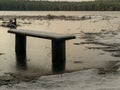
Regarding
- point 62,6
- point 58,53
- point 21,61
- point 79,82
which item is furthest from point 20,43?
point 62,6

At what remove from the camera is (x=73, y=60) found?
1533 cm

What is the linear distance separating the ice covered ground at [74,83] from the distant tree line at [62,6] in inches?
4197

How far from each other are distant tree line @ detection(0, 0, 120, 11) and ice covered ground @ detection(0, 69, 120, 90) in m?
107

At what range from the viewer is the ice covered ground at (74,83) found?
9531mm

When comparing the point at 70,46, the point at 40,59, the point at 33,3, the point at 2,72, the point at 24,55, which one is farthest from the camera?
the point at 33,3

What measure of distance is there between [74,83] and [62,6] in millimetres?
117918

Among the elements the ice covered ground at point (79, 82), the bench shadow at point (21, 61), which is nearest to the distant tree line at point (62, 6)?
the bench shadow at point (21, 61)

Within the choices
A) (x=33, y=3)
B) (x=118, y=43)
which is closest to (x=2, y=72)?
(x=118, y=43)

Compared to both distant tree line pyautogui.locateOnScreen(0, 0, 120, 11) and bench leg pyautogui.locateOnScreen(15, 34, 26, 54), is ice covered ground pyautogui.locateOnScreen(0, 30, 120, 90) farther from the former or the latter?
distant tree line pyautogui.locateOnScreen(0, 0, 120, 11)

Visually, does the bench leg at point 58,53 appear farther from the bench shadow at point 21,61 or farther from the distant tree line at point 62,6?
the distant tree line at point 62,6

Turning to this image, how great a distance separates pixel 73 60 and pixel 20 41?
3.21 meters

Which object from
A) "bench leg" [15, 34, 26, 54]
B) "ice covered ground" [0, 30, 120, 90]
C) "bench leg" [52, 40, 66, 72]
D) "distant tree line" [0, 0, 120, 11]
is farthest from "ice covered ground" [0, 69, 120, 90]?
"distant tree line" [0, 0, 120, 11]

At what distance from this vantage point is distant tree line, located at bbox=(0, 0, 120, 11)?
11819 cm

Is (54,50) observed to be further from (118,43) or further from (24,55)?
(118,43)
